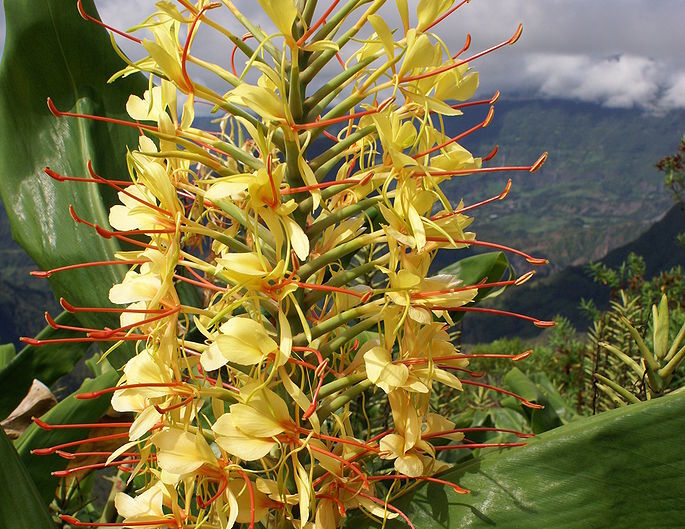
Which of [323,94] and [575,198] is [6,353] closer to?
[323,94]

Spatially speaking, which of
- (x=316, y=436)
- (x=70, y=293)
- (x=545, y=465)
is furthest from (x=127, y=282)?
(x=545, y=465)

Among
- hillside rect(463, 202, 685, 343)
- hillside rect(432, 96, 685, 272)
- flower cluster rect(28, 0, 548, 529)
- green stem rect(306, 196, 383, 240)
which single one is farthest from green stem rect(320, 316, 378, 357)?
hillside rect(432, 96, 685, 272)

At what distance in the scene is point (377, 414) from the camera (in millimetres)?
1990

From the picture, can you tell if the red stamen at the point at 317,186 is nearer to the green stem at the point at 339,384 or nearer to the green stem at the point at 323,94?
the green stem at the point at 323,94

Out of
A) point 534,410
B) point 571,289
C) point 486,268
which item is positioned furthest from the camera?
point 571,289

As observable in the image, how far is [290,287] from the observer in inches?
30.3

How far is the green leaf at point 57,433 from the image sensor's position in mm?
1207

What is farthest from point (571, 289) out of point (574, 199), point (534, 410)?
point (574, 199)

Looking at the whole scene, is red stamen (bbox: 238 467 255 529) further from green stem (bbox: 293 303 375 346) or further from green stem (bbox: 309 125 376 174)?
green stem (bbox: 309 125 376 174)

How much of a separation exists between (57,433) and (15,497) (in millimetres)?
406

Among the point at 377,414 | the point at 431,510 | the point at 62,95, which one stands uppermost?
the point at 62,95

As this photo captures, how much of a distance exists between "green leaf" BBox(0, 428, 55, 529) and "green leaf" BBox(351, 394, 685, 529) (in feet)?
1.86

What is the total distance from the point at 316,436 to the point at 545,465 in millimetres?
326

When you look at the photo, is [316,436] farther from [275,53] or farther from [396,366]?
[275,53]
